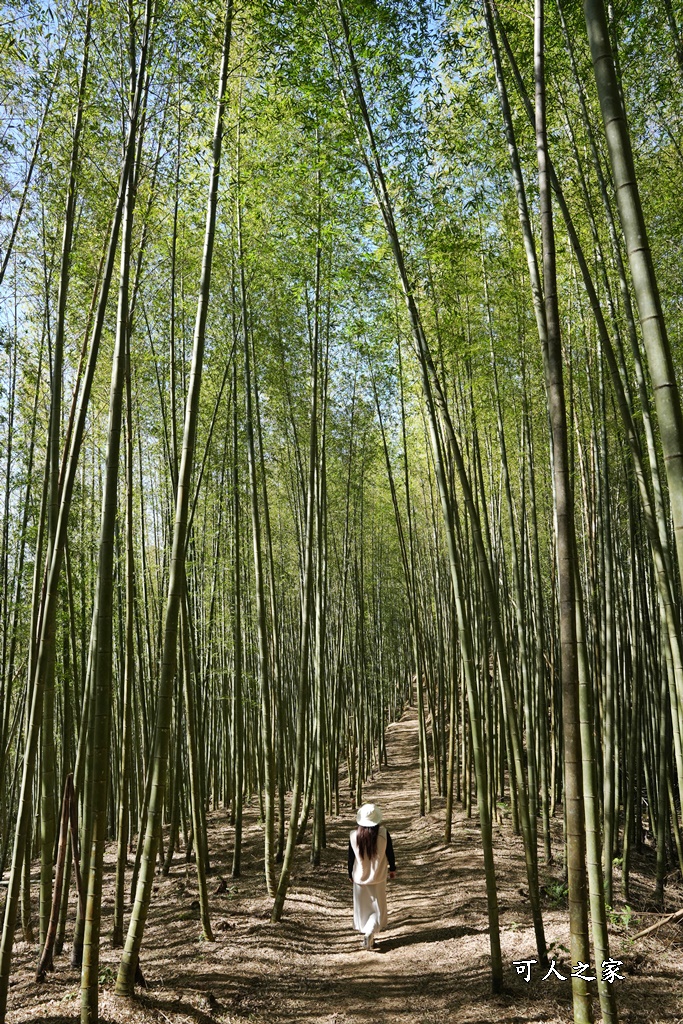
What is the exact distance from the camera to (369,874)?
438cm

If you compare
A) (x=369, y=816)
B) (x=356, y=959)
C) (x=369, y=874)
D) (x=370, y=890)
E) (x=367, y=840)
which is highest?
(x=369, y=816)

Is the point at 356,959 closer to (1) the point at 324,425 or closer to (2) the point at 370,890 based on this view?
(2) the point at 370,890

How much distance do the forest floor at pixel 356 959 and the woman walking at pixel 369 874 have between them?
183 mm

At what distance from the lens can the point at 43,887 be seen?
4137 millimetres

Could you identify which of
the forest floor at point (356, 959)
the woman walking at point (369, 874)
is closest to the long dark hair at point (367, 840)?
the woman walking at point (369, 874)

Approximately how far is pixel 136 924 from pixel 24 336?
18.3 ft

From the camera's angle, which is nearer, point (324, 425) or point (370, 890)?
point (370, 890)

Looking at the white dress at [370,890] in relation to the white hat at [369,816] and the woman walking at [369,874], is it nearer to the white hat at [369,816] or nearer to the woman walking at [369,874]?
the woman walking at [369,874]

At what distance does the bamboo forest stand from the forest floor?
0.03m

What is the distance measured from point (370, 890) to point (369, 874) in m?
0.12

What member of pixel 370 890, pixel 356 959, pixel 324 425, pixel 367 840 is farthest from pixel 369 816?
pixel 324 425

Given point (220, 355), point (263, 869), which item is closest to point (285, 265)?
point (220, 355)

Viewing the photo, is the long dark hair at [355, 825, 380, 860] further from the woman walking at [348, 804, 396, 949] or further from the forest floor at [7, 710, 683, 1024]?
the forest floor at [7, 710, 683, 1024]

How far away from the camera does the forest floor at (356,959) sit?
10.9ft
